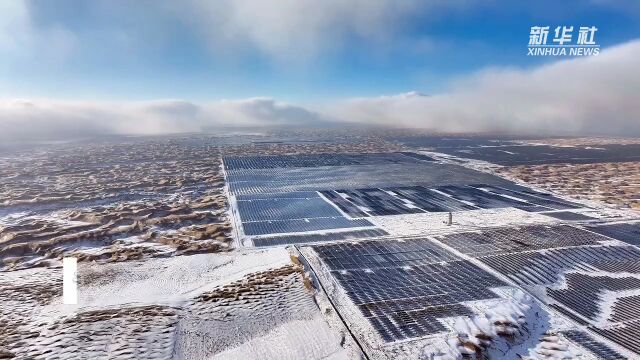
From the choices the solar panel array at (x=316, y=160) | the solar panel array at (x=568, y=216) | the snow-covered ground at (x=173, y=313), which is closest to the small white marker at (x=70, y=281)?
the snow-covered ground at (x=173, y=313)

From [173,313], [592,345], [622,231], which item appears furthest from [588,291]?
[173,313]

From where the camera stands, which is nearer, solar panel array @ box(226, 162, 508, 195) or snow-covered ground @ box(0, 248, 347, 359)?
snow-covered ground @ box(0, 248, 347, 359)

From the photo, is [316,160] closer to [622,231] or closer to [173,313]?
[622,231]

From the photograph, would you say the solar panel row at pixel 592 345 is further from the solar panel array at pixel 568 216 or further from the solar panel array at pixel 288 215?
the solar panel array at pixel 568 216

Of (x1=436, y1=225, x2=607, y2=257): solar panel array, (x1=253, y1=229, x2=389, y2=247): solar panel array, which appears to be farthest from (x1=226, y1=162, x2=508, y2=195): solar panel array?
(x1=436, y1=225, x2=607, y2=257): solar panel array

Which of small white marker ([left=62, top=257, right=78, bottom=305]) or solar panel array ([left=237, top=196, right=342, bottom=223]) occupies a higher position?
solar panel array ([left=237, top=196, right=342, bottom=223])

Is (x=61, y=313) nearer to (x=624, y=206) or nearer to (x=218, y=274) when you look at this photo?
(x=218, y=274)

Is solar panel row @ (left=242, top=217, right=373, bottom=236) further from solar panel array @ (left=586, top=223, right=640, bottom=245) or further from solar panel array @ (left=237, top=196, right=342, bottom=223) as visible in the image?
solar panel array @ (left=586, top=223, right=640, bottom=245)
